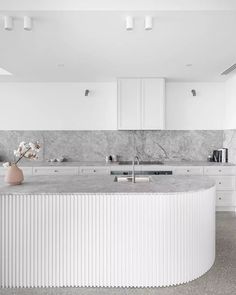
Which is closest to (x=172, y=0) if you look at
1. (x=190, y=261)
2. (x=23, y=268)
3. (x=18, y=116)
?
(x=190, y=261)

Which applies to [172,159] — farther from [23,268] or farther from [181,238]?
[23,268]

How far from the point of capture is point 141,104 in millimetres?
5887

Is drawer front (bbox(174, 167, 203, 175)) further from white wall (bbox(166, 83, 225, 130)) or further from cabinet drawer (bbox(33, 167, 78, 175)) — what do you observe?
cabinet drawer (bbox(33, 167, 78, 175))

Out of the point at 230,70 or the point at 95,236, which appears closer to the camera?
the point at 95,236

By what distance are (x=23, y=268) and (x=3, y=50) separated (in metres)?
2.82

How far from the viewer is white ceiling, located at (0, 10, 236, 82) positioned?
9.91 feet

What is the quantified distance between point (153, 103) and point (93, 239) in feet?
11.8

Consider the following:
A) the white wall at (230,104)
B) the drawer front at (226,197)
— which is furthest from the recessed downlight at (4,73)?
the drawer front at (226,197)

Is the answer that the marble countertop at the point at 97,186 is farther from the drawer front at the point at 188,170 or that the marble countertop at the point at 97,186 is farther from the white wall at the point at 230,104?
the white wall at the point at 230,104

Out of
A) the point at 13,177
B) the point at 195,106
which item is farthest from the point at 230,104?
the point at 13,177

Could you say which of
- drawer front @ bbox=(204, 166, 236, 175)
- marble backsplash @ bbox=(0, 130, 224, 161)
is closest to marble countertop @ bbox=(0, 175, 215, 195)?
drawer front @ bbox=(204, 166, 236, 175)

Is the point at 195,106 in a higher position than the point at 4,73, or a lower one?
lower

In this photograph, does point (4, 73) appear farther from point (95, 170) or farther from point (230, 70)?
point (230, 70)

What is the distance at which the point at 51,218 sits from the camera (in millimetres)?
2873
